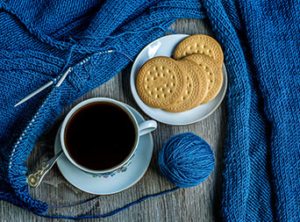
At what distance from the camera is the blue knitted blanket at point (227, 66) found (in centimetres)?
86

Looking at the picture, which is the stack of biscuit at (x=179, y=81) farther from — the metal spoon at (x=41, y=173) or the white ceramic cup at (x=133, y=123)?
the metal spoon at (x=41, y=173)

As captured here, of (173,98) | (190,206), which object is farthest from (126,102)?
(190,206)

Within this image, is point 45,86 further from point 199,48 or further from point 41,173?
point 199,48

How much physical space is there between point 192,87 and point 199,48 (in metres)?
0.08

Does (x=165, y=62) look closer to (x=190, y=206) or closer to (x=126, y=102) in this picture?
(x=126, y=102)

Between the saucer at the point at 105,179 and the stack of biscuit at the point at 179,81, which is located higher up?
the stack of biscuit at the point at 179,81

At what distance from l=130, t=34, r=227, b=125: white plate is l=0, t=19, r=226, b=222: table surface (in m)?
0.02

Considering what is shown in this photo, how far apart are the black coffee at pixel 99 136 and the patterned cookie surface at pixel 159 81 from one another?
7 centimetres

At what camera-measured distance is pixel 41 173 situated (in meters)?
0.82

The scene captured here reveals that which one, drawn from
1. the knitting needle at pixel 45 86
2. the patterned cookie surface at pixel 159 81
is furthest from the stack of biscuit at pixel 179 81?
the knitting needle at pixel 45 86

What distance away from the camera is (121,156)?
802mm

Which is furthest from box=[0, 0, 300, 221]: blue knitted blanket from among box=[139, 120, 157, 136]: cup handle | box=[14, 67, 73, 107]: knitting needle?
box=[139, 120, 157, 136]: cup handle

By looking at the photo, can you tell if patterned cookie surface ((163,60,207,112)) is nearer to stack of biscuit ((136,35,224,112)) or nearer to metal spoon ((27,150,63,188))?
stack of biscuit ((136,35,224,112))

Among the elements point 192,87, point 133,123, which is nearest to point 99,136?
point 133,123
